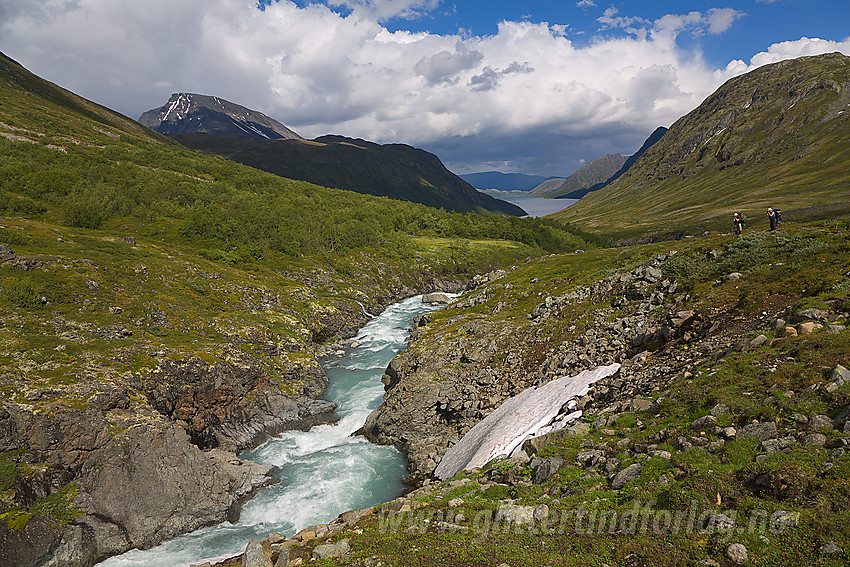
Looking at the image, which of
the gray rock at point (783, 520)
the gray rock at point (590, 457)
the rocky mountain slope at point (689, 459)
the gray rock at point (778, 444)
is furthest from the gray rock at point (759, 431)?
the gray rock at point (590, 457)

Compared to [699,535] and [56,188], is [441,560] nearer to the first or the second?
[699,535]

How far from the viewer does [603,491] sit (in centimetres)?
1402

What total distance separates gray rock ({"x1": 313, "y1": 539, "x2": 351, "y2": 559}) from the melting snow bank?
10884mm

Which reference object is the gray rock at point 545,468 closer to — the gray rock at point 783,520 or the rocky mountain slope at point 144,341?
the gray rock at point 783,520

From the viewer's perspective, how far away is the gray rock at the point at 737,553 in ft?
30.5

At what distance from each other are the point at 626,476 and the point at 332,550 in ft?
37.4

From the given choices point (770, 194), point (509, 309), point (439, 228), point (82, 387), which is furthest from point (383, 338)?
point (770, 194)

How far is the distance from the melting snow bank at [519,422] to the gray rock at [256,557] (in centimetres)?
1267

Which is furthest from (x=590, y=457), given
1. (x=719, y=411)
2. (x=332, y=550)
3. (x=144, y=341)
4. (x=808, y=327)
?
(x=144, y=341)

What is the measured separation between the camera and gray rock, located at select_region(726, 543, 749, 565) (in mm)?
9299

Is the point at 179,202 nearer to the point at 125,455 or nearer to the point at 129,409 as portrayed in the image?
the point at 129,409

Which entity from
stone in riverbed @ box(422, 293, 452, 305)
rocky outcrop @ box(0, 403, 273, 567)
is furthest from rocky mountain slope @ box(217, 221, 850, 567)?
stone in riverbed @ box(422, 293, 452, 305)

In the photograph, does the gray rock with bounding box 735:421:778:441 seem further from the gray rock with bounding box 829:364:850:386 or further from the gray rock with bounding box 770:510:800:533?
the gray rock with bounding box 770:510:800:533

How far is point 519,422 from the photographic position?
88.5 feet
